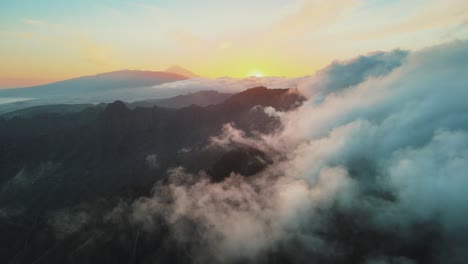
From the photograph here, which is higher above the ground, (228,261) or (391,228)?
(391,228)

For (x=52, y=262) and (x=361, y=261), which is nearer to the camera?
(x=361, y=261)

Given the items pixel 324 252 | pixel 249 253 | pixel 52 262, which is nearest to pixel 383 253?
pixel 324 252

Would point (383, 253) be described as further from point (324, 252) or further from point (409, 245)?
point (324, 252)

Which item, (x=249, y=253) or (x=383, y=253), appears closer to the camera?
(x=383, y=253)

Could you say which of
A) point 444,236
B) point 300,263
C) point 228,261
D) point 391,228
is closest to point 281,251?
point 300,263

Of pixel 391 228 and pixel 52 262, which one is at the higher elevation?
pixel 391 228

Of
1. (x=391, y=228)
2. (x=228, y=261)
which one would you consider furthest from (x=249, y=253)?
(x=391, y=228)

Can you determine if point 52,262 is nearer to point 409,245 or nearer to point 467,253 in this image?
point 409,245

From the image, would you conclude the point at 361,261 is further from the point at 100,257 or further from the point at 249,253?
the point at 100,257
